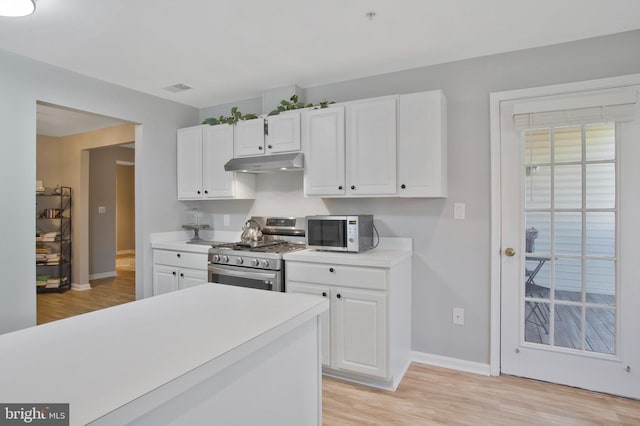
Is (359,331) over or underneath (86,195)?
underneath

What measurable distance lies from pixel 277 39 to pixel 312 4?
0.51 meters

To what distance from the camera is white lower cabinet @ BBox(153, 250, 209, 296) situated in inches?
134

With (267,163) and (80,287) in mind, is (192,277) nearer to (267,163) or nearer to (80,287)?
(267,163)

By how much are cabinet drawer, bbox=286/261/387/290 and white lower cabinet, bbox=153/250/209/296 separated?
1044 mm

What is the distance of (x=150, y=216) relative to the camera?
3.72 metres

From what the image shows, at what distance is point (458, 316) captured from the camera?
9.35 feet

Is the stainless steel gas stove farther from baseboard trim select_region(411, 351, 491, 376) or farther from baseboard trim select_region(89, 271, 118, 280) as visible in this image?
baseboard trim select_region(89, 271, 118, 280)

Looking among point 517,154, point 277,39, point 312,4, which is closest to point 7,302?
point 277,39

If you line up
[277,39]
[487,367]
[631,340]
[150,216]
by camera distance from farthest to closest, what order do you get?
[150,216] → [487,367] → [277,39] → [631,340]

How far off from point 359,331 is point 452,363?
0.91m

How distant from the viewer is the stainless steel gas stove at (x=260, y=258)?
Answer: 2867 mm

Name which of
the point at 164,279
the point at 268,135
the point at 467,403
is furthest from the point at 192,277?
the point at 467,403

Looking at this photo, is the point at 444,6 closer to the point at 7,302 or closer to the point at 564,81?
the point at 564,81

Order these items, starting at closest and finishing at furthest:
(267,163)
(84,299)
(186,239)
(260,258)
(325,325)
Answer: (325,325) → (260,258) → (267,163) → (186,239) → (84,299)
